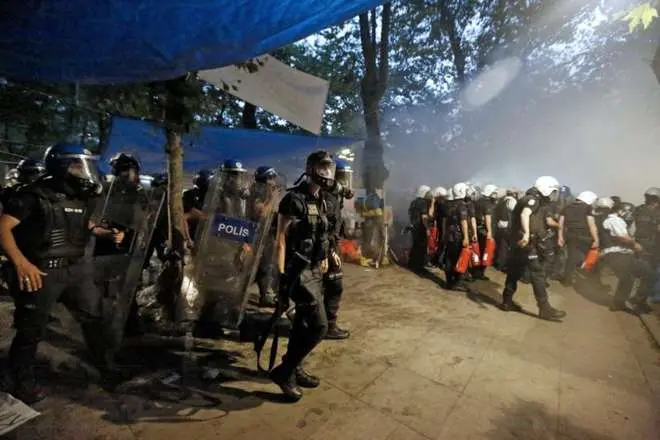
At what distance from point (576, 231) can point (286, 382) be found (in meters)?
7.24

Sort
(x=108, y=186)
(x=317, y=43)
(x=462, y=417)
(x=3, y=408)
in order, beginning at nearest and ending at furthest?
(x=3, y=408) → (x=462, y=417) → (x=108, y=186) → (x=317, y=43)

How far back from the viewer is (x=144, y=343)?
4.00m

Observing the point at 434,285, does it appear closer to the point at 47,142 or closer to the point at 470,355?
the point at 470,355

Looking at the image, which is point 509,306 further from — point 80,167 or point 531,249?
point 80,167

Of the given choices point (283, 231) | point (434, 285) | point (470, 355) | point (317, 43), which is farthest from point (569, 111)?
point (283, 231)

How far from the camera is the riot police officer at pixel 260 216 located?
3926 mm

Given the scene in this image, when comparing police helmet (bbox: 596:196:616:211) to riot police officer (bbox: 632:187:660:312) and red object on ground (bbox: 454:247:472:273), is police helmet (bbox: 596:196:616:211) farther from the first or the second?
red object on ground (bbox: 454:247:472:273)

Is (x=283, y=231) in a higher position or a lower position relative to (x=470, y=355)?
higher

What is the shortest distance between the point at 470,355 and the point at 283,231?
2622 millimetres

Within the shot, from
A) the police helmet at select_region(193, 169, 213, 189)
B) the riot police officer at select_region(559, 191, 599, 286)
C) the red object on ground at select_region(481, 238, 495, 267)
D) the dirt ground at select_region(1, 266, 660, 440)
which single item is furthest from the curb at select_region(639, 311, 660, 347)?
the police helmet at select_region(193, 169, 213, 189)

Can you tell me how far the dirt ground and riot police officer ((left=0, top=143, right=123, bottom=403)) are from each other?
527mm

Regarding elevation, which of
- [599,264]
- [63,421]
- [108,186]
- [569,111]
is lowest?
[63,421]

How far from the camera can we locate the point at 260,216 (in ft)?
12.9

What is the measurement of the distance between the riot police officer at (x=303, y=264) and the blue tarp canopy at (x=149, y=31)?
1.09 m
